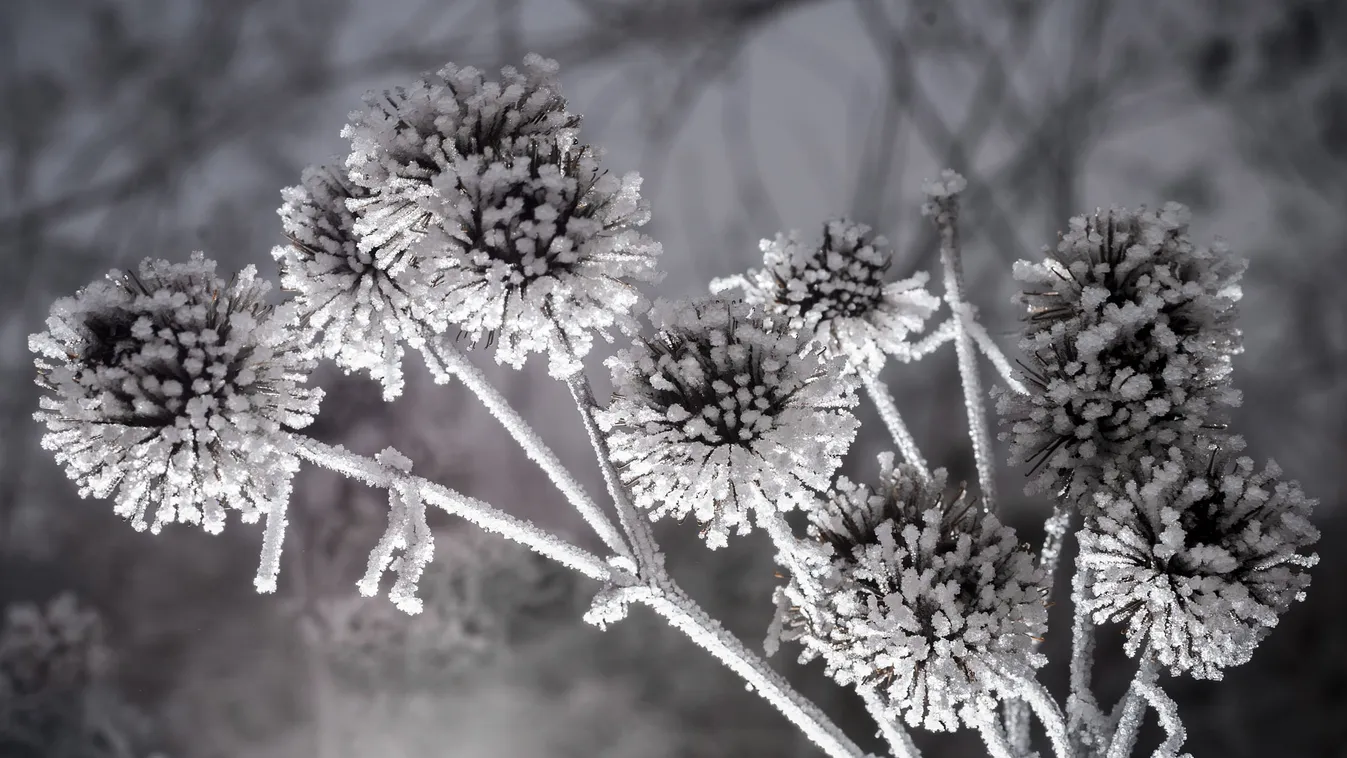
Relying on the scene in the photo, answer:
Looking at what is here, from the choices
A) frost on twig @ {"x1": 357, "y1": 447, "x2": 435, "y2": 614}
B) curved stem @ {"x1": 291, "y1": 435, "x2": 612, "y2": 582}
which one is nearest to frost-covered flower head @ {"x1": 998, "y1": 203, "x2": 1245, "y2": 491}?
curved stem @ {"x1": 291, "y1": 435, "x2": 612, "y2": 582}

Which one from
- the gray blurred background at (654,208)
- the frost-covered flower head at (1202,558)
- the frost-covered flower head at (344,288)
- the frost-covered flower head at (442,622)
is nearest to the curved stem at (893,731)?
the frost-covered flower head at (1202,558)

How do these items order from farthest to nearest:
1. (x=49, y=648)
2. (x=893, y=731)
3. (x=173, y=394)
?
(x=49, y=648) < (x=893, y=731) < (x=173, y=394)

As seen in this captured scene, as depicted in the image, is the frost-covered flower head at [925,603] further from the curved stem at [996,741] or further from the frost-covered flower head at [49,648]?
the frost-covered flower head at [49,648]

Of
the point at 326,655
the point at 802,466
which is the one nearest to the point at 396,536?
the point at 802,466

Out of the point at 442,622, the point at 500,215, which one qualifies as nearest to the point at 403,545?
the point at 500,215

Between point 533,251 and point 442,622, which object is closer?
point 533,251

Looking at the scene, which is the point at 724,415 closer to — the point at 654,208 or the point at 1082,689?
the point at 1082,689

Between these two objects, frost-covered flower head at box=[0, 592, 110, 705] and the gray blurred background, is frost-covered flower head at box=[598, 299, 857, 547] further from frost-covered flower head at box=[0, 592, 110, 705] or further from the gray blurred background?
frost-covered flower head at box=[0, 592, 110, 705]
